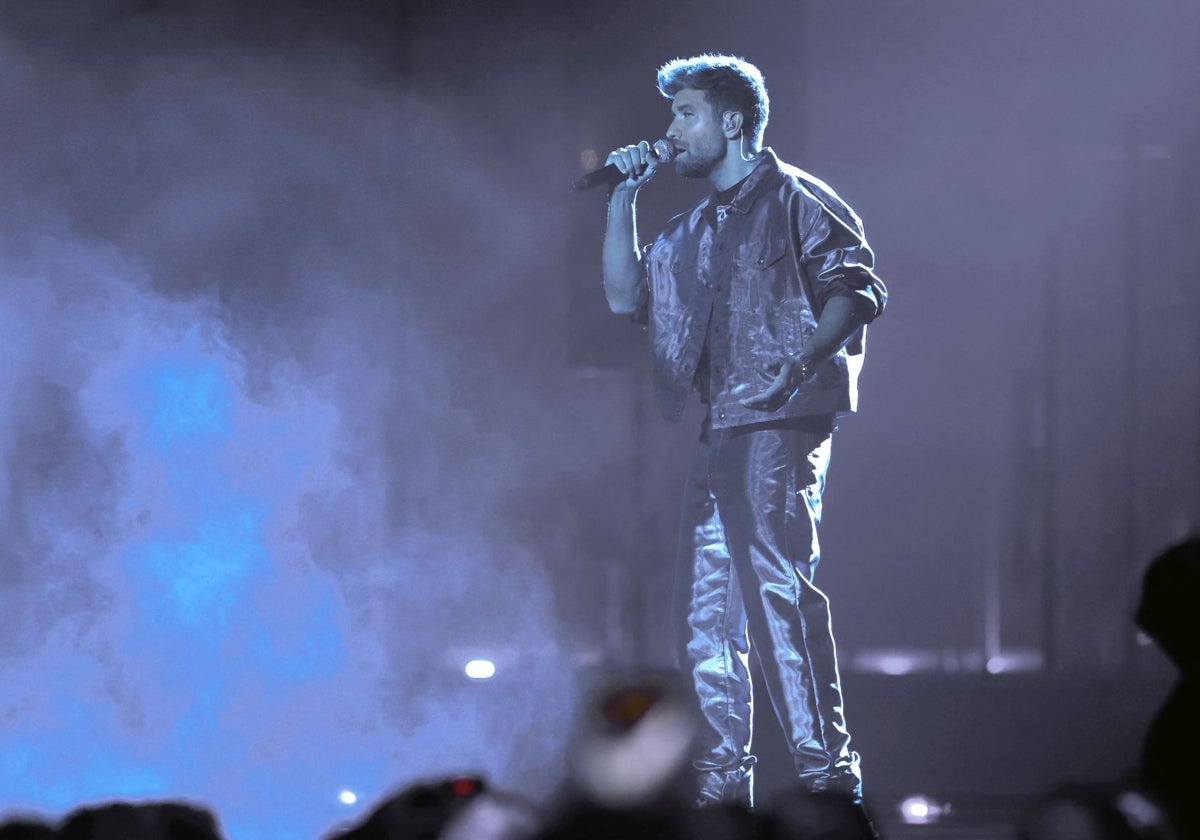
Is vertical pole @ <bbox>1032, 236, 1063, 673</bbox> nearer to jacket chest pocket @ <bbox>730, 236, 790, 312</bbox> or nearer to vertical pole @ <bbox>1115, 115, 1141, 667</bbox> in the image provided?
vertical pole @ <bbox>1115, 115, 1141, 667</bbox>

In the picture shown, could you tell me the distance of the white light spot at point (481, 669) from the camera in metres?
3.59

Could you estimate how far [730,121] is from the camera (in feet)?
8.98

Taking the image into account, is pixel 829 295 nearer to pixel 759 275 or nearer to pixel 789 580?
pixel 759 275

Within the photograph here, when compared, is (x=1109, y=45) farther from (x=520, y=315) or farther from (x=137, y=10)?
(x=137, y=10)

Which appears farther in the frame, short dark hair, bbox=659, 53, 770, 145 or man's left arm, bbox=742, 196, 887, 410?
short dark hair, bbox=659, 53, 770, 145

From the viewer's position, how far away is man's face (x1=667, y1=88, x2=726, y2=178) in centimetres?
273

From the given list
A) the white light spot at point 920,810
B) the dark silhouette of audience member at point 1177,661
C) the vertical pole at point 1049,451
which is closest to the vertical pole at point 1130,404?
the vertical pole at point 1049,451

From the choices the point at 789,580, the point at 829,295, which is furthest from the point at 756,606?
the point at 829,295

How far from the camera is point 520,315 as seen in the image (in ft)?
13.2

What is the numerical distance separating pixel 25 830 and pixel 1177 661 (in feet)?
4.06

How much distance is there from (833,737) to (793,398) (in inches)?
25.4

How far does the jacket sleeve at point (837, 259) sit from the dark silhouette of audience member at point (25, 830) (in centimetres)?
168

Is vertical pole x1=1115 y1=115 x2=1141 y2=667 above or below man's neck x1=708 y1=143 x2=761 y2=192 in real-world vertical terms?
below

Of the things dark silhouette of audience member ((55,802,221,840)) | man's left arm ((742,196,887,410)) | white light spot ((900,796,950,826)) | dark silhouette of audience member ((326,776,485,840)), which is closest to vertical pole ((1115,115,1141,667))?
white light spot ((900,796,950,826))
